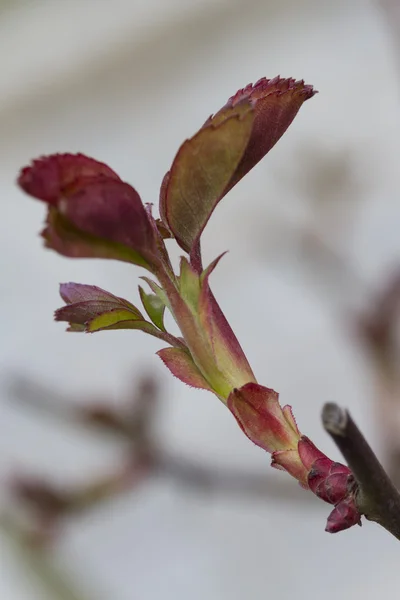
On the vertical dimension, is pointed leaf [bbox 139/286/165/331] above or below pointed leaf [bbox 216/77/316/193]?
below

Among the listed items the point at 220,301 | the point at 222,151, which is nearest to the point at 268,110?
the point at 222,151

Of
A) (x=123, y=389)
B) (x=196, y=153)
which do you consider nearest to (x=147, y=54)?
(x=123, y=389)

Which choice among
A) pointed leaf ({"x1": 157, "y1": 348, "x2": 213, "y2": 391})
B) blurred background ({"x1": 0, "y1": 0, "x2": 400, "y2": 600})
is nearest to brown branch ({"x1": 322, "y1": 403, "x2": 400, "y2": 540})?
pointed leaf ({"x1": 157, "y1": 348, "x2": 213, "y2": 391})

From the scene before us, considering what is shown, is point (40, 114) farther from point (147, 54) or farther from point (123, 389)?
point (123, 389)

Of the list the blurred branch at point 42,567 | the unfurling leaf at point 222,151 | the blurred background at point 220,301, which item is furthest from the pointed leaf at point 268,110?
the blurred branch at point 42,567

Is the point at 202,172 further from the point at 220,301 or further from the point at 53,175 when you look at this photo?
the point at 220,301

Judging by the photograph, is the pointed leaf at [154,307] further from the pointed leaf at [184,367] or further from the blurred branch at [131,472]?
the blurred branch at [131,472]

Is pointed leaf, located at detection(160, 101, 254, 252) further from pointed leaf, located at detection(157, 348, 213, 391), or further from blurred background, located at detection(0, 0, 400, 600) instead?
blurred background, located at detection(0, 0, 400, 600)
